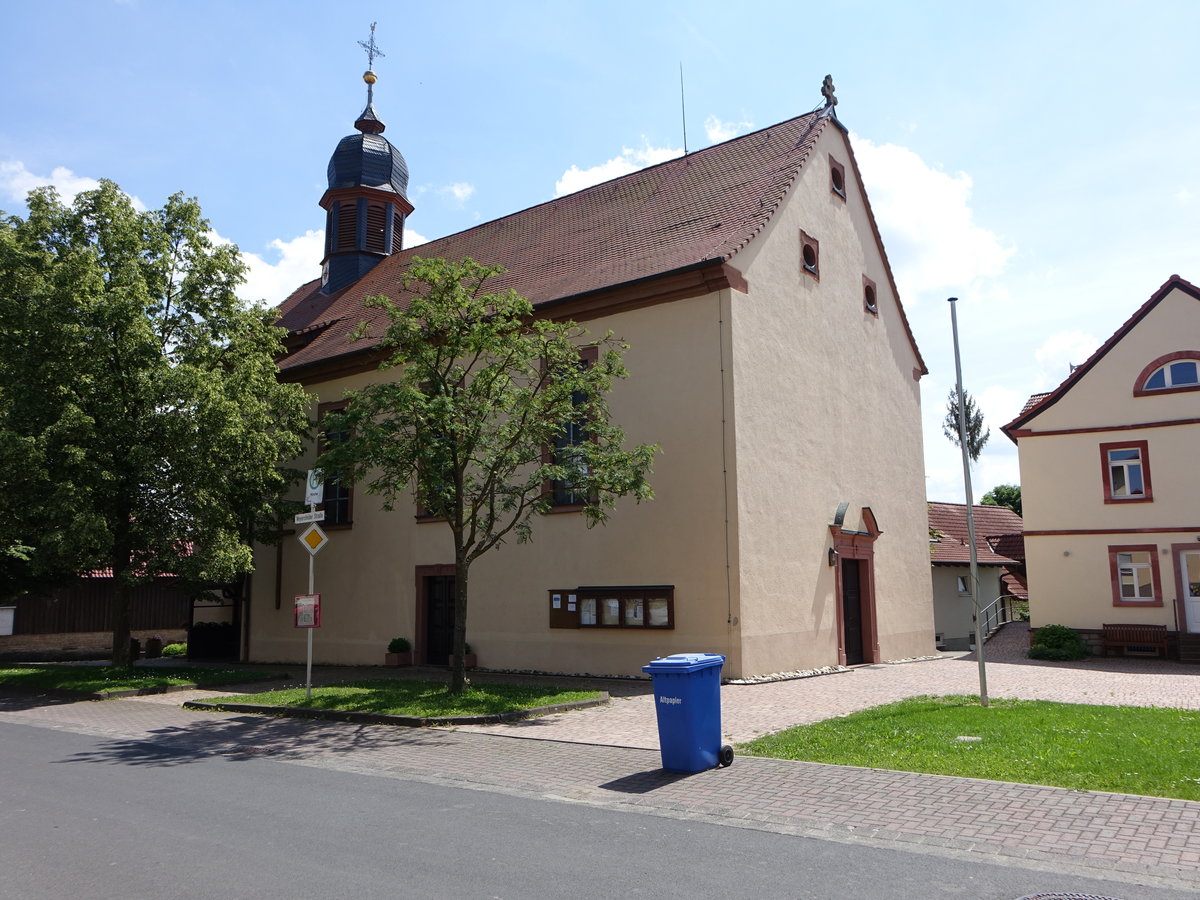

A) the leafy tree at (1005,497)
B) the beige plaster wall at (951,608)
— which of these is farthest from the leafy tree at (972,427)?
the beige plaster wall at (951,608)

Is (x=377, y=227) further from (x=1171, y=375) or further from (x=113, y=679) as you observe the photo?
(x=1171, y=375)

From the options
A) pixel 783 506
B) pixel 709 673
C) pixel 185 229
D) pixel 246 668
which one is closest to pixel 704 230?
pixel 783 506

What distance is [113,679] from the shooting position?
17.1 metres

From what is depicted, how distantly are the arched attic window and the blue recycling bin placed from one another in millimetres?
21452

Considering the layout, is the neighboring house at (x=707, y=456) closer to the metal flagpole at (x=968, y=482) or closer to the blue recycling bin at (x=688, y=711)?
the metal flagpole at (x=968, y=482)

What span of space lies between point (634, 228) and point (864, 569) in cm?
915

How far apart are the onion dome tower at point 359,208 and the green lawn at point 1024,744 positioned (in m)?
22.8

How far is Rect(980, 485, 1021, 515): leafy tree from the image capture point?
227 feet

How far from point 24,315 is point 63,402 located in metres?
1.74

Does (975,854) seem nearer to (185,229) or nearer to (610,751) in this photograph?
(610,751)

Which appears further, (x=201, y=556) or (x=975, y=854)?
(x=201, y=556)

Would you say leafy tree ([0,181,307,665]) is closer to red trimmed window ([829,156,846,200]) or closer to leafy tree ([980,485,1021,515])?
red trimmed window ([829,156,846,200])

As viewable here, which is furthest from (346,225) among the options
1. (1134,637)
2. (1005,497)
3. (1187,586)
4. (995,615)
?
(1005,497)

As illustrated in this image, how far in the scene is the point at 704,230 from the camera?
18516mm
